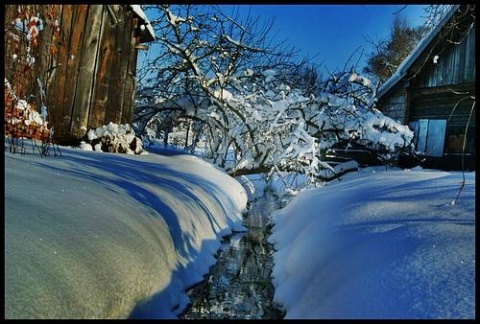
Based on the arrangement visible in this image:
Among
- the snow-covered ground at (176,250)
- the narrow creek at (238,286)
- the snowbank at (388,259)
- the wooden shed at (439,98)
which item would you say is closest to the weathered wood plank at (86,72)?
the snow-covered ground at (176,250)

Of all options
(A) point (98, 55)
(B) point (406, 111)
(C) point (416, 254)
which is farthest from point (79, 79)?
(B) point (406, 111)

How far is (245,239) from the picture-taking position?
23.3 ft

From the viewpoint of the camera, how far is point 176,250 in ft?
14.6

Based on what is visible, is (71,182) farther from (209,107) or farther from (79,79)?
(209,107)

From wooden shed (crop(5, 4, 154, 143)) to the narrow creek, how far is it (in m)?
3.38

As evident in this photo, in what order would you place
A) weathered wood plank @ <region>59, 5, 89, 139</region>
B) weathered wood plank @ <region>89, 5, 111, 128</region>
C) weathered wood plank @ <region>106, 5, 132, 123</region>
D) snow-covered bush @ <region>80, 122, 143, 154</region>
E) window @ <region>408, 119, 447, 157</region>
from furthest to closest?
window @ <region>408, 119, 447, 157</region> → weathered wood plank @ <region>106, 5, 132, 123</region> → weathered wood plank @ <region>89, 5, 111, 128</region> → snow-covered bush @ <region>80, 122, 143, 154</region> → weathered wood plank @ <region>59, 5, 89, 139</region>

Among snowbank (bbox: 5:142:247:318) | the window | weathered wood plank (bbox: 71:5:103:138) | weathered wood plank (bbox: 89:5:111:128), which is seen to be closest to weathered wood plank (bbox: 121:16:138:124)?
weathered wood plank (bbox: 89:5:111:128)

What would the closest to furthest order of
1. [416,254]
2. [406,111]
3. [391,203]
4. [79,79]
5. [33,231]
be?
[33,231], [416,254], [391,203], [79,79], [406,111]

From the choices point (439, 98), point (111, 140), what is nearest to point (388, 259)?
point (111, 140)

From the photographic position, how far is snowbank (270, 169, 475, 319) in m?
2.24

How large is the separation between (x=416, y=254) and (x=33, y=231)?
232 cm

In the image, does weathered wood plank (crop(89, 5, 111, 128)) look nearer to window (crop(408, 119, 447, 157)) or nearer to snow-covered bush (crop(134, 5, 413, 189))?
snow-covered bush (crop(134, 5, 413, 189))

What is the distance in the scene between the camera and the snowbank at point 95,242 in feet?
7.52
